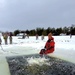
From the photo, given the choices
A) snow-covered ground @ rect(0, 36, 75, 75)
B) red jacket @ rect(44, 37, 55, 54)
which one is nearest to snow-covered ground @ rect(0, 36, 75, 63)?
snow-covered ground @ rect(0, 36, 75, 75)

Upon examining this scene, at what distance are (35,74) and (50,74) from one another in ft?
2.34

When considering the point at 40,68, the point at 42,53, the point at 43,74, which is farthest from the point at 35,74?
the point at 42,53

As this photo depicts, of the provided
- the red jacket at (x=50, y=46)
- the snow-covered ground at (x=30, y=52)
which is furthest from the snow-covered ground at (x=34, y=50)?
the red jacket at (x=50, y=46)

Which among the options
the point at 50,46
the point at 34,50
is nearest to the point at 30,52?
the point at 34,50

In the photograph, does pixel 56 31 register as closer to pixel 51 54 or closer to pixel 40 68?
pixel 51 54

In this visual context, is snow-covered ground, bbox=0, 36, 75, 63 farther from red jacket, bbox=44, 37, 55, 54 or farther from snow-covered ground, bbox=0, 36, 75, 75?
red jacket, bbox=44, 37, 55, 54

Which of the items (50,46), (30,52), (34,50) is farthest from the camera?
(34,50)

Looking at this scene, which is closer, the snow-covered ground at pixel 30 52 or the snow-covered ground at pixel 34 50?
the snow-covered ground at pixel 30 52

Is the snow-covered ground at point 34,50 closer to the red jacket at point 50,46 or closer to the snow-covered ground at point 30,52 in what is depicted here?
the snow-covered ground at point 30,52

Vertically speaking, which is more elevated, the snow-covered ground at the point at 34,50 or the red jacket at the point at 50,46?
the red jacket at the point at 50,46

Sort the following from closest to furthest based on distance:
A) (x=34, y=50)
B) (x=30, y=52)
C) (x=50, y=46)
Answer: (x=50, y=46)
(x=30, y=52)
(x=34, y=50)

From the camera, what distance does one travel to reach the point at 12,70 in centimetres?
1040

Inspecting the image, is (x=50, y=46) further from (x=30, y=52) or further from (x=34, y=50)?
(x=34, y=50)

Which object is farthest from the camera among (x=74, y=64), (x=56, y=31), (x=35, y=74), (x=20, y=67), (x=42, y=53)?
(x=56, y=31)
